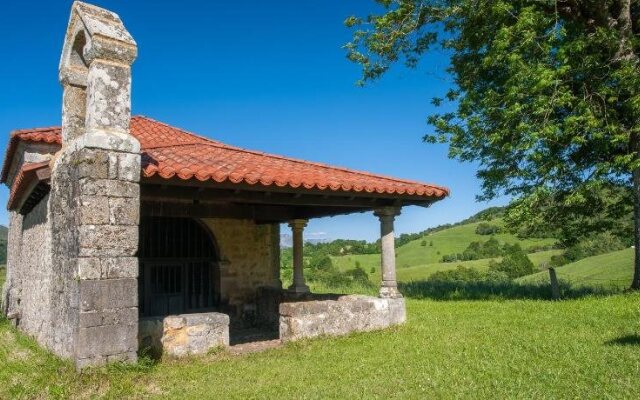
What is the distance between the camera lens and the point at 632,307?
8945 millimetres

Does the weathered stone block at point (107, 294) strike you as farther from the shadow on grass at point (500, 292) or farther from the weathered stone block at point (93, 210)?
the shadow on grass at point (500, 292)

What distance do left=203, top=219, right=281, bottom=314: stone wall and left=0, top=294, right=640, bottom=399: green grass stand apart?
383 cm

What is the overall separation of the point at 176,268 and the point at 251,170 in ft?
15.1

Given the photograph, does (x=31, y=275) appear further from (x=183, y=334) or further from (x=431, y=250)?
(x=431, y=250)

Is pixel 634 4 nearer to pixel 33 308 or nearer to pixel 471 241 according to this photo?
pixel 33 308

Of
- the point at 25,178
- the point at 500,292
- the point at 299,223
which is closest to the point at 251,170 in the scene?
the point at 25,178

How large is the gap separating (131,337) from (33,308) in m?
4.00

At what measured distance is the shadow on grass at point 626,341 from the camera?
6.22 metres

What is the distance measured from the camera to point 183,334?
6332 mm

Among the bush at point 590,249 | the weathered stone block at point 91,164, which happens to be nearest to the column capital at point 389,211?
the weathered stone block at point 91,164

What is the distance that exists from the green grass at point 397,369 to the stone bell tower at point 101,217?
374mm

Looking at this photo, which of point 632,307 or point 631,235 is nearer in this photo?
point 632,307

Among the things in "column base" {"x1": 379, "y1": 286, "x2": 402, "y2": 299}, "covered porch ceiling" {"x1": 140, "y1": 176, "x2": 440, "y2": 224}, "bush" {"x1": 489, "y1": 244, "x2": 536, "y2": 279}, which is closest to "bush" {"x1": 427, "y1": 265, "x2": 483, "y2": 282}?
"bush" {"x1": 489, "y1": 244, "x2": 536, "y2": 279}

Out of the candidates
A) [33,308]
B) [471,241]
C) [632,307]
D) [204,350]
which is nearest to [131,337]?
[204,350]
